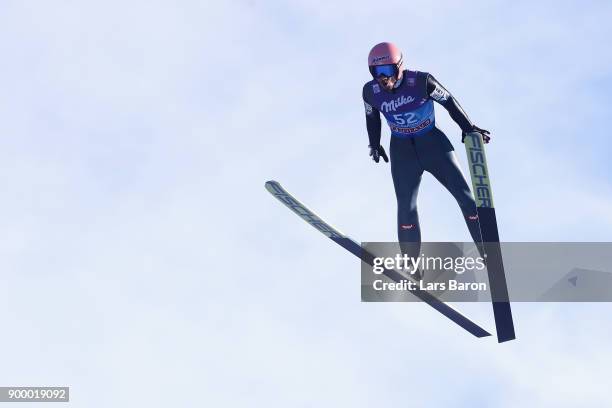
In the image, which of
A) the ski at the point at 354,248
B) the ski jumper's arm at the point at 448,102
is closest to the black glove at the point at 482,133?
the ski jumper's arm at the point at 448,102

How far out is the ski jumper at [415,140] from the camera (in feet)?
51.6

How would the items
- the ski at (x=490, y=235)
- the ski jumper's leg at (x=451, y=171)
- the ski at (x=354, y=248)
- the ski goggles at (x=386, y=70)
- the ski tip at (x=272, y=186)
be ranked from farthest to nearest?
the ski tip at (x=272, y=186) → the ski at (x=354, y=248) → the ski jumper's leg at (x=451, y=171) → the ski at (x=490, y=235) → the ski goggles at (x=386, y=70)

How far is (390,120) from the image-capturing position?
1622 cm

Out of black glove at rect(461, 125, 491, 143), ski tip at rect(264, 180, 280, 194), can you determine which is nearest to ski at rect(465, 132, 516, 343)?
black glove at rect(461, 125, 491, 143)

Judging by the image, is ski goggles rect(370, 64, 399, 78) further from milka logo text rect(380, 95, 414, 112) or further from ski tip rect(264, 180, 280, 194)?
ski tip rect(264, 180, 280, 194)

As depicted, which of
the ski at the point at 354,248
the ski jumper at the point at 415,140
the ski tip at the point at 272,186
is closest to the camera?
the ski jumper at the point at 415,140

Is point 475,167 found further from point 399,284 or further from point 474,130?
point 399,284

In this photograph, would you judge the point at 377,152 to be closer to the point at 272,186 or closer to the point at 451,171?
the point at 451,171

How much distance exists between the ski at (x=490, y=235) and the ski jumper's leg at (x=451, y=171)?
0.69 ft

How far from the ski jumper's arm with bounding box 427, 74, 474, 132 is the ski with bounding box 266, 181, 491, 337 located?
2786mm

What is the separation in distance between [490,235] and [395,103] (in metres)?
2.63

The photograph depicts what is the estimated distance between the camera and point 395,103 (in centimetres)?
1586

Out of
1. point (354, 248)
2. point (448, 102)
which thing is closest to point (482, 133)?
point (448, 102)

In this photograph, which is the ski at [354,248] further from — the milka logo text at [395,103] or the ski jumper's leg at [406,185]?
the milka logo text at [395,103]
